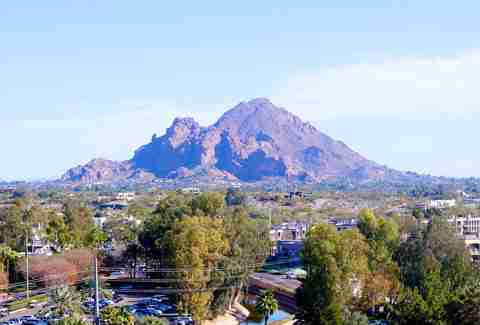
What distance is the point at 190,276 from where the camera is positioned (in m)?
35.0

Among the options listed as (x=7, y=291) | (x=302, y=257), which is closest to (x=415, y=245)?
(x=302, y=257)

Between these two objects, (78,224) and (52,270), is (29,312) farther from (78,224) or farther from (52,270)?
(78,224)

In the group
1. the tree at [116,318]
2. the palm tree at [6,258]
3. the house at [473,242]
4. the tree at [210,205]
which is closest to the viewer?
the tree at [116,318]

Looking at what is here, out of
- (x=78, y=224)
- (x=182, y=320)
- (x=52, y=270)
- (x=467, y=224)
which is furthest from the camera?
(x=467, y=224)

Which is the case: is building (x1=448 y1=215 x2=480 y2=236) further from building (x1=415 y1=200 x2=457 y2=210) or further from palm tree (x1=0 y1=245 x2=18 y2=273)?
palm tree (x1=0 y1=245 x2=18 y2=273)

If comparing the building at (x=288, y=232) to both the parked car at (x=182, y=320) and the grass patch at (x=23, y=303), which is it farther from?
the parked car at (x=182, y=320)

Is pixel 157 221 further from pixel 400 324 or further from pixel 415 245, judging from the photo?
pixel 400 324

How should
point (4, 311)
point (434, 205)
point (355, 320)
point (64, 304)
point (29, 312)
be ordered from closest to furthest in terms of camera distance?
point (355, 320) < point (64, 304) < point (29, 312) < point (4, 311) < point (434, 205)

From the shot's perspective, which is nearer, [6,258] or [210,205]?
[6,258]

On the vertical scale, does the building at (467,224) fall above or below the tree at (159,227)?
below

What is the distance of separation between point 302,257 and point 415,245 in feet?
30.2

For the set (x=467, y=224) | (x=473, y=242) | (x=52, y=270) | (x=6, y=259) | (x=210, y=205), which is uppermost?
(x=210, y=205)

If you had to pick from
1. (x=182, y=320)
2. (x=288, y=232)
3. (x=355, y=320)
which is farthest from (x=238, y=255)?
(x=288, y=232)

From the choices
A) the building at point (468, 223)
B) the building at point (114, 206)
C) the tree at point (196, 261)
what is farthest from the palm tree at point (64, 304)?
the building at point (114, 206)
